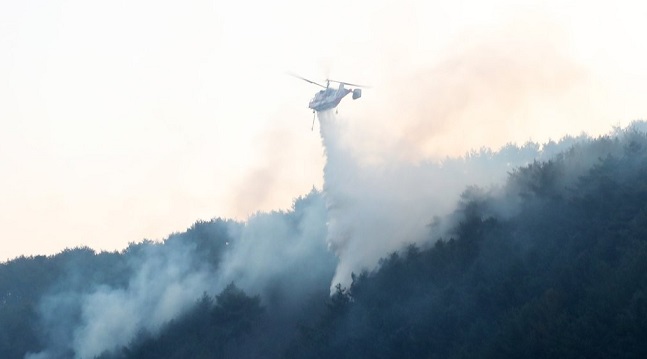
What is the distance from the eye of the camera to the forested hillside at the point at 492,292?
224ft

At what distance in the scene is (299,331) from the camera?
98.1 metres

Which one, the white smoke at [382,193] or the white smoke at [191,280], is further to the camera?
the white smoke at [191,280]

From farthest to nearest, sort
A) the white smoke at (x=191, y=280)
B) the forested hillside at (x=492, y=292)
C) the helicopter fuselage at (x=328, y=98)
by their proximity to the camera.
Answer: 1. the white smoke at (x=191, y=280)
2. the helicopter fuselage at (x=328, y=98)
3. the forested hillside at (x=492, y=292)

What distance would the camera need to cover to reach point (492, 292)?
78812 millimetres

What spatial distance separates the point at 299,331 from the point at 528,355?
33035 millimetres

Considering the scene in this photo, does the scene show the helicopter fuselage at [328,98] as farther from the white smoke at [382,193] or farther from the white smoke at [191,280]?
the white smoke at [191,280]

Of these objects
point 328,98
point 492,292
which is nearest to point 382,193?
point 328,98

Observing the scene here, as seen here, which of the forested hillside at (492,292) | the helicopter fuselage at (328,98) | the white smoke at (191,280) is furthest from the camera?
the white smoke at (191,280)

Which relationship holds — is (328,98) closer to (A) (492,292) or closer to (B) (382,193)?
(B) (382,193)

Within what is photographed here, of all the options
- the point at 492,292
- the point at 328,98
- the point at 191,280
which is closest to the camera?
the point at 492,292

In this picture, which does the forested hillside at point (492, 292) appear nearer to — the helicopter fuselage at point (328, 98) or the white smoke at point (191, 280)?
the white smoke at point (191, 280)

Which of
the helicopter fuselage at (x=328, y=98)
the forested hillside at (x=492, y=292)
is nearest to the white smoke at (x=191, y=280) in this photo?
the forested hillside at (x=492, y=292)

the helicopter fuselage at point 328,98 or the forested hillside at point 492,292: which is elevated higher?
the helicopter fuselage at point 328,98

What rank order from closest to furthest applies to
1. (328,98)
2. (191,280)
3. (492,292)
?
(492,292)
(328,98)
(191,280)
